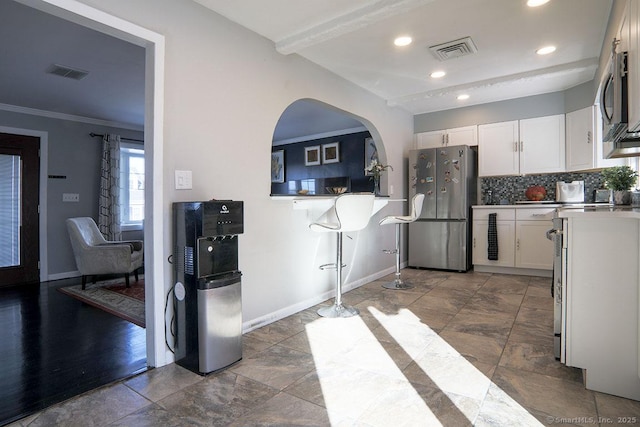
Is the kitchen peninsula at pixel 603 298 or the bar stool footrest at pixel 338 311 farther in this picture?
the bar stool footrest at pixel 338 311

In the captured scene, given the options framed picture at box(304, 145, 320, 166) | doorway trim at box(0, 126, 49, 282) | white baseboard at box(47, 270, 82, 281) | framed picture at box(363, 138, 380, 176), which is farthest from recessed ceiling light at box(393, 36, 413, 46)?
white baseboard at box(47, 270, 82, 281)

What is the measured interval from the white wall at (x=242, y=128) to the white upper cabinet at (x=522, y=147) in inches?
99.7

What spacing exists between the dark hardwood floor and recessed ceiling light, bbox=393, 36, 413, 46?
3.20 metres

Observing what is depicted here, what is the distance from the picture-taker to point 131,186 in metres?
6.00

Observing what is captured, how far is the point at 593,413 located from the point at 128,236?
6305mm

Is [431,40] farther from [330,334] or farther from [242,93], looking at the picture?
[330,334]

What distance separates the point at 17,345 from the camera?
2523mm

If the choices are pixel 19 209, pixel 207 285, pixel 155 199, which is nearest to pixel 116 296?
pixel 19 209

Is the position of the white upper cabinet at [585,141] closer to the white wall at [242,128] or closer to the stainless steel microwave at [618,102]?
the stainless steel microwave at [618,102]

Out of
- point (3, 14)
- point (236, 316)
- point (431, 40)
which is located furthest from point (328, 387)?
point (3, 14)

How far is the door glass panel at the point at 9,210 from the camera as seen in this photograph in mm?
4695

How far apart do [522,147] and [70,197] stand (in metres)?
6.61

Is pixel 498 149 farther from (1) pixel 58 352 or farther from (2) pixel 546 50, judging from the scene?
(1) pixel 58 352

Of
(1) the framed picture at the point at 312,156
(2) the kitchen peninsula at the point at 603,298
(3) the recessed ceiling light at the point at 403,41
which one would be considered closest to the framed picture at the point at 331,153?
(1) the framed picture at the point at 312,156
